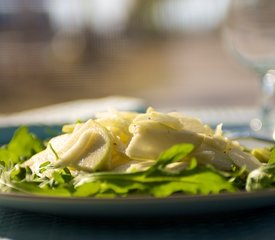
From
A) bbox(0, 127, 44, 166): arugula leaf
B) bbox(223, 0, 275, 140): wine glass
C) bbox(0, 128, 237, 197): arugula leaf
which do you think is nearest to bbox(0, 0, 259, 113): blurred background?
bbox(223, 0, 275, 140): wine glass

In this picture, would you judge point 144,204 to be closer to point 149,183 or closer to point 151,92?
point 149,183

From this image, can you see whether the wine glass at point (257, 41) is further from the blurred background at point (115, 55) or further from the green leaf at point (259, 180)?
the blurred background at point (115, 55)

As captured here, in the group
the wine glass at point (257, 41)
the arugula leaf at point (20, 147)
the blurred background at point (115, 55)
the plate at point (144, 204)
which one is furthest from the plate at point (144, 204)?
the blurred background at point (115, 55)

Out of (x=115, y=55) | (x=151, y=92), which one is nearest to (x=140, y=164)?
(x=151, y=92)

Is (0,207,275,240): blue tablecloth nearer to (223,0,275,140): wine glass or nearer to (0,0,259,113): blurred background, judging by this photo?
(223,0,275,140): wine glass

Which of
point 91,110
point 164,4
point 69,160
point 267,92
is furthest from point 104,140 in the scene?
point 164,4

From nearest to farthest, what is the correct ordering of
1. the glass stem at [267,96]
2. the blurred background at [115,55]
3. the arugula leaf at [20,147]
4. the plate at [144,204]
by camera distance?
the plate at [144,204] → the arugula leaf at [20,147] → the glass stem at [267,96] → the blurred background at [115,55]
